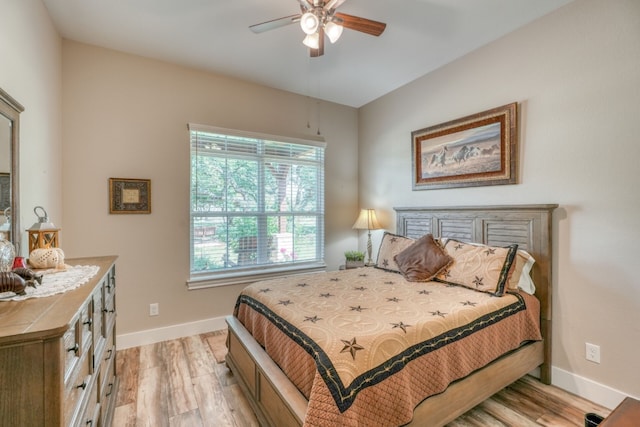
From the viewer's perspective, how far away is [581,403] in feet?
6.58

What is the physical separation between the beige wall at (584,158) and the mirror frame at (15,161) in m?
3.44

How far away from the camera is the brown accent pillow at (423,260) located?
8.16 ft

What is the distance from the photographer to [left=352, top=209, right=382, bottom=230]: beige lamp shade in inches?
147

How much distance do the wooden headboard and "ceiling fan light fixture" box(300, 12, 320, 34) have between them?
2057mm

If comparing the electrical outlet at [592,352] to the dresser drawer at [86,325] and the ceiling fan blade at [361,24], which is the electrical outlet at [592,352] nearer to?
the ceiling fan blade at [361,24]

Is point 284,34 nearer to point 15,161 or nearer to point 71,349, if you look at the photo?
point 15,161

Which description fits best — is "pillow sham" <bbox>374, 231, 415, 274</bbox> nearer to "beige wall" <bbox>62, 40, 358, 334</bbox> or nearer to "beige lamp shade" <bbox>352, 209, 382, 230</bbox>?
"beige lamp shade" <bbox>352, 209, 382, 230</bbox>

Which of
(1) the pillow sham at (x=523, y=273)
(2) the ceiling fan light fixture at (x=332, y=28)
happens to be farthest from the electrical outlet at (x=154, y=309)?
(1) the pillow sham at (x=523, y=273)

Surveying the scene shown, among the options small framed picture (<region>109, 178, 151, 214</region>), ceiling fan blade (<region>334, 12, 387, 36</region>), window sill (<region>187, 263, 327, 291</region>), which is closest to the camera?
ceiling fan blade (<region>334, 12, 387, 36</region>)

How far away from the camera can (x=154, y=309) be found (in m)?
2.92

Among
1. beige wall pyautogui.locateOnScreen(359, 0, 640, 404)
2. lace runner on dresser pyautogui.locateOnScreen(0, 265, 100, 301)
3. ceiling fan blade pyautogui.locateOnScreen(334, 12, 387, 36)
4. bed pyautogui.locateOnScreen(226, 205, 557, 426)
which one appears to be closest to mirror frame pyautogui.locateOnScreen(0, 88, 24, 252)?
lace runner on dresser pyautogui.locateOnScreen(0, 265, 100, 301)

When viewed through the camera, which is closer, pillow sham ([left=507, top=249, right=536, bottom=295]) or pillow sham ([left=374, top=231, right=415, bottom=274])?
pillow sham ([left=507, top=249, right=536, bottom=295])

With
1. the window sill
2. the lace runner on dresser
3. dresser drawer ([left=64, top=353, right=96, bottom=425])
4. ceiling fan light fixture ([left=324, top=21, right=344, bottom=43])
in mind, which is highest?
ceiling fan light fixture ([left=324, top=21, right=344, bottom=43])

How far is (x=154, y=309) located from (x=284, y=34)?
2932mm
